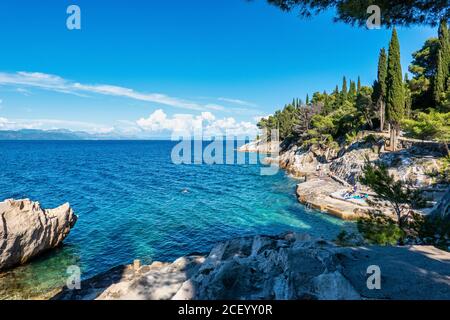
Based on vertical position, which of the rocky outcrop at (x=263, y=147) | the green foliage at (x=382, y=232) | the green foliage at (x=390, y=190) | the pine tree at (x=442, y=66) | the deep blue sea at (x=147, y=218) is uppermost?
the pine tree at (x=442, y=66)

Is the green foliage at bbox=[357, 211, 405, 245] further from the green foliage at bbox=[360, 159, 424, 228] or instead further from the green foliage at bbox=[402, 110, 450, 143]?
the green foliage at bbox=[402, 110, 450, 143]

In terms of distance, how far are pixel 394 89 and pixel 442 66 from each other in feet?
36.9

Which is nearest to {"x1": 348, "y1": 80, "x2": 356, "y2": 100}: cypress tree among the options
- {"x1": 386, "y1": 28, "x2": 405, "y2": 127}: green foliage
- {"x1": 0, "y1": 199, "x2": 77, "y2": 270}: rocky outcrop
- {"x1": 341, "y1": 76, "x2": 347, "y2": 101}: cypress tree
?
{"x1": 341, "y1": 76, "x2": 347, "y2": 101}: cypress tree

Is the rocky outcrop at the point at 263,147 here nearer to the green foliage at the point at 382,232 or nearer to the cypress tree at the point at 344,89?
the cypress tree at the point at 344,89

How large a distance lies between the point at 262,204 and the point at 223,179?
20.4m

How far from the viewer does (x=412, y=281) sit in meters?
7.29

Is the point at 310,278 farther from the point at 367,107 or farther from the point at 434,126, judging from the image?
the point at 367,107

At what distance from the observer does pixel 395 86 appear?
3659 cm

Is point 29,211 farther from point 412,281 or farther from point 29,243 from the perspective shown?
point 412,281

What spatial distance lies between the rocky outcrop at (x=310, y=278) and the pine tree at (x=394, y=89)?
32206mm

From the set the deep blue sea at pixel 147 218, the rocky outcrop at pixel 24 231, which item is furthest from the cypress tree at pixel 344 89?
the rocky outcrop at pixel 24 231

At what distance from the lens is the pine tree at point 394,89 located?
3659cm
